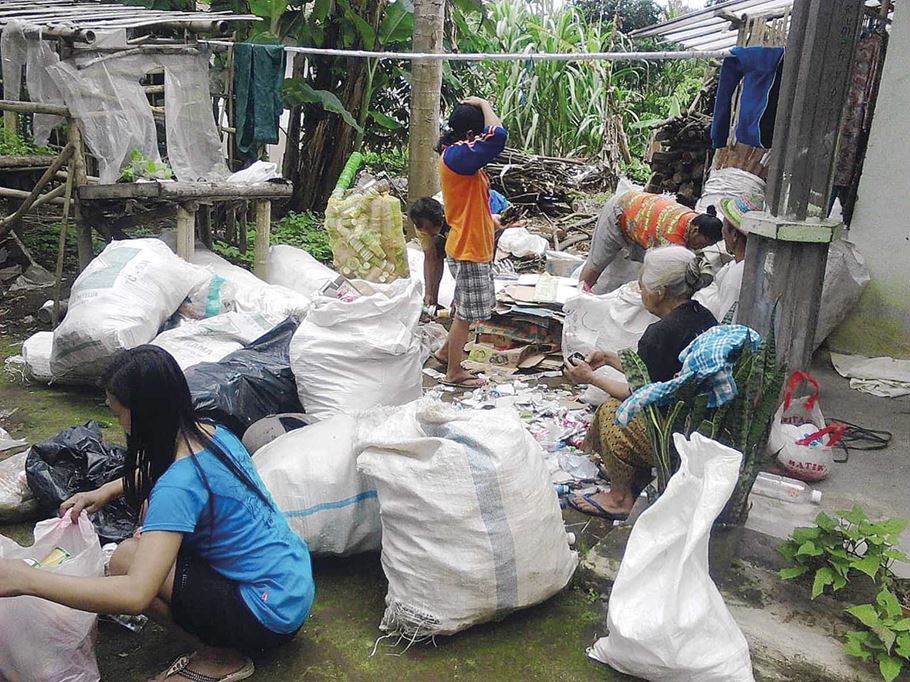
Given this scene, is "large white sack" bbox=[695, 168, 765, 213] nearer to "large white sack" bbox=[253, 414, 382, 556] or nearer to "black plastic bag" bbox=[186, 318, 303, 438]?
"black plastic bag" bbox=[186, 318, 303, 438]

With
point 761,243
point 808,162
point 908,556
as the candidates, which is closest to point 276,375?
point 761,243

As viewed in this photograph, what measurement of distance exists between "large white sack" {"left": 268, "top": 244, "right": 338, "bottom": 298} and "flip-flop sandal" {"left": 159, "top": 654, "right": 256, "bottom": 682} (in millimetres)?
3475

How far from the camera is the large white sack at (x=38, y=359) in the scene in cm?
440

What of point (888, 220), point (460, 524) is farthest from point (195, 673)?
point (888, 220)

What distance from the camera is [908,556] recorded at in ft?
9.29

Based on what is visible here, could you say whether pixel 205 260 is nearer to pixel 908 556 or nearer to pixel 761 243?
pixel 761 243

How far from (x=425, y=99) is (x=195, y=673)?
5031 millimetres

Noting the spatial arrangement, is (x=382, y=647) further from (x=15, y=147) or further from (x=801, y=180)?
(x=15, y=147)

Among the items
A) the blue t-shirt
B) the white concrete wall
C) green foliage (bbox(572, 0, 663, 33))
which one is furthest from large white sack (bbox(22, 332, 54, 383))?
green foliage (bbox(572, 0, 663, 33))

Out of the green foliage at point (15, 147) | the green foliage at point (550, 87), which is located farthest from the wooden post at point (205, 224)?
the green foliage at point (550, 87)

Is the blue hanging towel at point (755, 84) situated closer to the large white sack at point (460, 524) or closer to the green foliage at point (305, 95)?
the large white sack at point (460, 524)

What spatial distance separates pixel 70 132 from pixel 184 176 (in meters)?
0.85

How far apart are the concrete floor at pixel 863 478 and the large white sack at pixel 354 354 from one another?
1614mm

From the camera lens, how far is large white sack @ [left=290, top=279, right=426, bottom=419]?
145 inches
